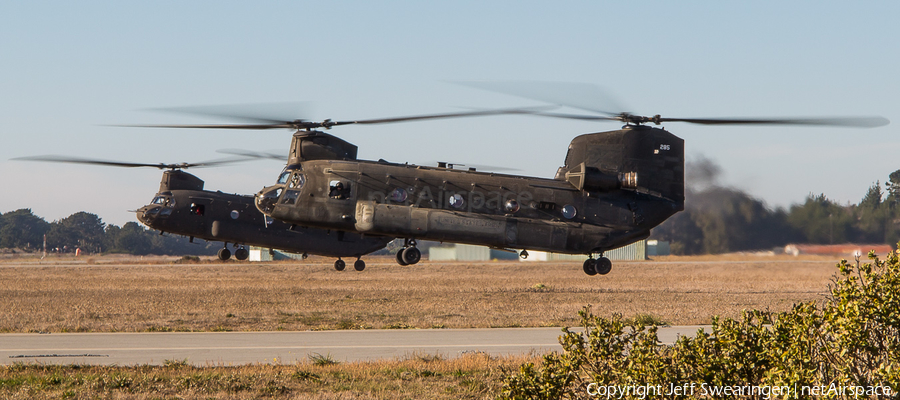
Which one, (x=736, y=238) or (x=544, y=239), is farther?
(x=736, y=238)

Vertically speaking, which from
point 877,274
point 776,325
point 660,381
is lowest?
point 660,381

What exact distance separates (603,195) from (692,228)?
6.12 metres

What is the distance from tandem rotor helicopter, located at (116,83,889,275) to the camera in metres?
21.6

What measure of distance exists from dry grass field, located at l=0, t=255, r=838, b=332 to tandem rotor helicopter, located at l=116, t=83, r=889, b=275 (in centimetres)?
474

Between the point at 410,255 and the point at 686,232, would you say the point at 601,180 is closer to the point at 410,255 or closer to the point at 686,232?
the point at 410,255

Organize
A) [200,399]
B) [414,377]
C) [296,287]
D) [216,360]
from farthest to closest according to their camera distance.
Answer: [296,287] < [216,360] < [414,377] < [200,399]

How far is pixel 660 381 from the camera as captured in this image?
10336 mm

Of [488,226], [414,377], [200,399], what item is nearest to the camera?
[200,399]

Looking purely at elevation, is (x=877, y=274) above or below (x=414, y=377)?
above

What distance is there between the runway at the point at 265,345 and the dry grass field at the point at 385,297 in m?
2.32

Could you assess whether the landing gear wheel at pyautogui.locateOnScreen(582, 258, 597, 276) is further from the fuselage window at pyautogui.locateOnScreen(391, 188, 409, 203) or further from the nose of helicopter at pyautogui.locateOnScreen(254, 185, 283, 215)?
the nose of helicopter at pyautogui.locateOnScreen(254, 185, 283, 215)

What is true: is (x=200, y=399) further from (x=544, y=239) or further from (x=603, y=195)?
(x=603, y=195)

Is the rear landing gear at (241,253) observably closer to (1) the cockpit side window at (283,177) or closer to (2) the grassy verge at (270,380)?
(1) the cockpit side window at (283,177)

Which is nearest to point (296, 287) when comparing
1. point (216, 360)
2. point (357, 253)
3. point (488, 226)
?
point (357, 253)
